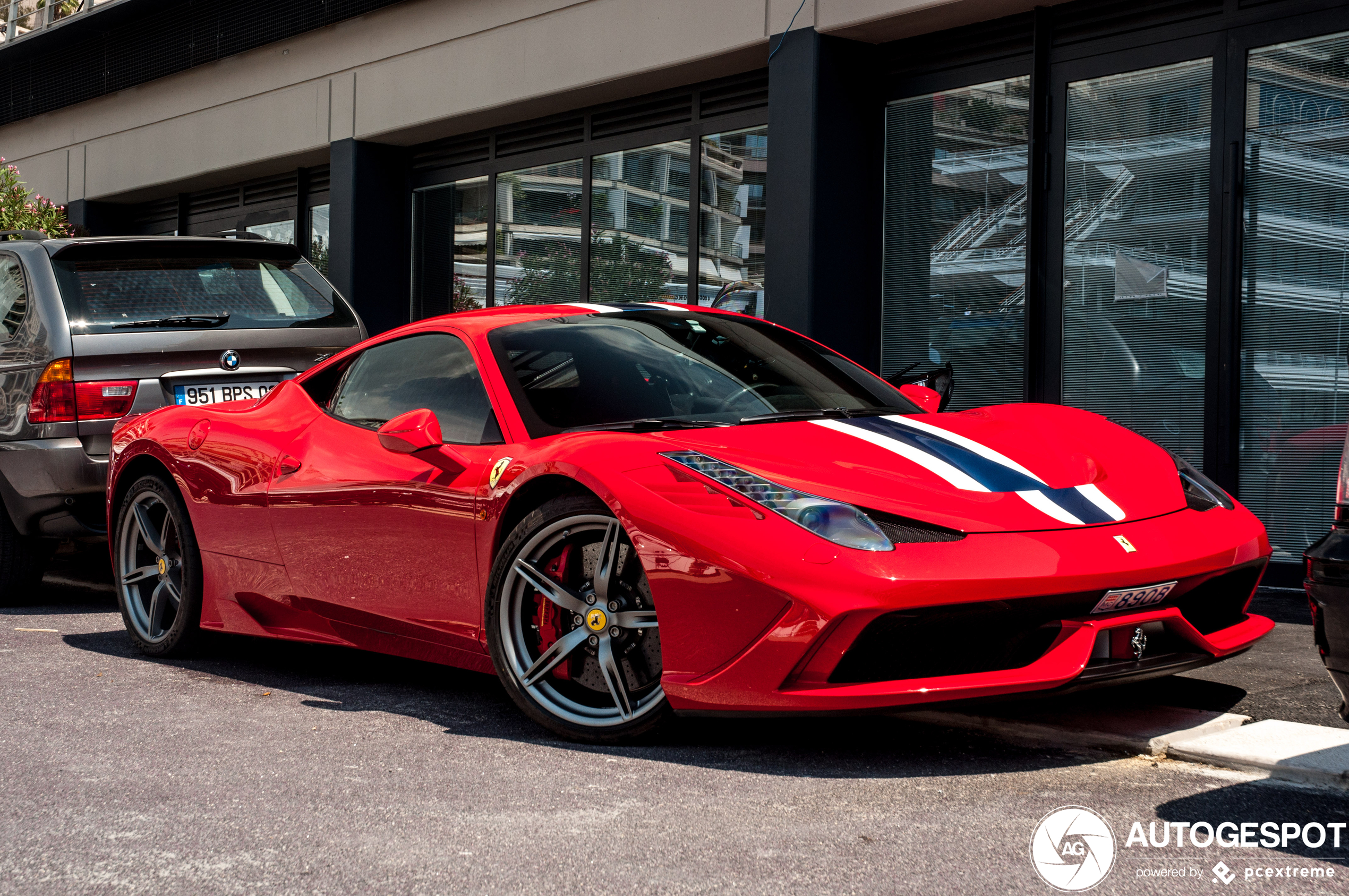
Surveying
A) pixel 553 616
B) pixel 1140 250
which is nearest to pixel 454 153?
pixel 1140 250

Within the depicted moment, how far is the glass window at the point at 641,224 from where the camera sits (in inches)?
428

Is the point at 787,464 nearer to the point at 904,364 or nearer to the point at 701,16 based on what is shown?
the point at 904,364

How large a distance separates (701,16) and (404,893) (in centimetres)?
820

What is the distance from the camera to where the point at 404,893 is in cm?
269

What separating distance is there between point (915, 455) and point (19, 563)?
4826 millimetres

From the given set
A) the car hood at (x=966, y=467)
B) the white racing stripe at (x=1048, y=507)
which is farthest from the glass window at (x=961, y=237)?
the white racing stripe at (x=1048, y=507)

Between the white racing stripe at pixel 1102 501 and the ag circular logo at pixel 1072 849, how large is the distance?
2.74ft

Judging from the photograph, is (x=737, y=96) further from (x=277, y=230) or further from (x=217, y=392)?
(x=277, y=230)

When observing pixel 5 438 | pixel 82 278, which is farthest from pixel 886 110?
pixel 5 438

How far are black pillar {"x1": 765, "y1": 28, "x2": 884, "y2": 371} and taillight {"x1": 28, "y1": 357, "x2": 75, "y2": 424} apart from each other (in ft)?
14.8

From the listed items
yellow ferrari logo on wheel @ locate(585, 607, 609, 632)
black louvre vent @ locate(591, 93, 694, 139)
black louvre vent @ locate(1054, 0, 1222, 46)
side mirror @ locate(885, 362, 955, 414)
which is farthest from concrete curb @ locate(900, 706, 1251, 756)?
black louvre vent @ locate(591, 93, 694, 139)

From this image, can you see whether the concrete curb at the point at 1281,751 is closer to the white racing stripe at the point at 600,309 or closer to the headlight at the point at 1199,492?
the headlight at the point at 1199,492

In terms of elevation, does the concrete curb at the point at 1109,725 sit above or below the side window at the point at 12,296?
below

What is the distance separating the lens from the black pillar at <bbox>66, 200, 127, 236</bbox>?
17.7 meters
